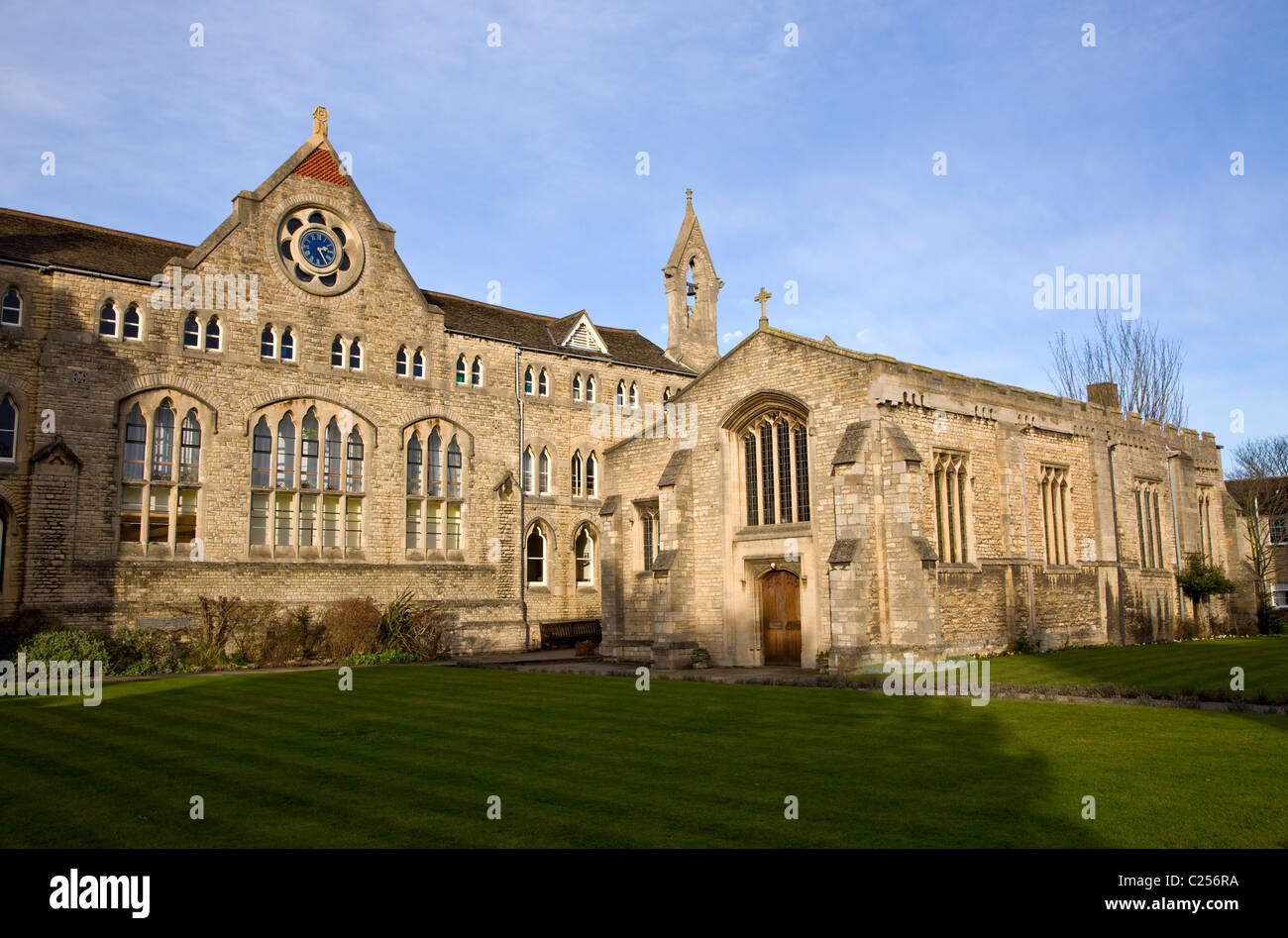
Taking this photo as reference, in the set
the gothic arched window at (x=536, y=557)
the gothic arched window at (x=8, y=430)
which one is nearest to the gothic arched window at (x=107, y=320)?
the gothic arched window at (x=8, y=430)

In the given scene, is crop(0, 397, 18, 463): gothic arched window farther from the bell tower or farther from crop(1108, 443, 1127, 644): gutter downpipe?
crop(1108, 443, 1127, 644): gutter downpipe

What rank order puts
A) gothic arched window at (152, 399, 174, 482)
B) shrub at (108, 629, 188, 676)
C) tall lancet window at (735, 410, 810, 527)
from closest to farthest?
tall lancet window at (735, 410, 810, 527) < shrub at (108, 629, 188, 676) < gothic arched window at (152, 399, 174, 482)

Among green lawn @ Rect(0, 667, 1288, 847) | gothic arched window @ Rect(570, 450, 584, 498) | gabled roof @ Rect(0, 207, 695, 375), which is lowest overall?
green lawn @ Rect(0, 667, 1288, 847)

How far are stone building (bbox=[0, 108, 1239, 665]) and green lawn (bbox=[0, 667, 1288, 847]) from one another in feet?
27.0

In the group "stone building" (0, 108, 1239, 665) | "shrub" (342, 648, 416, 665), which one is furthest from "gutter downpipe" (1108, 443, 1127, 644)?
"shrub" (342, 648, 416, 665)

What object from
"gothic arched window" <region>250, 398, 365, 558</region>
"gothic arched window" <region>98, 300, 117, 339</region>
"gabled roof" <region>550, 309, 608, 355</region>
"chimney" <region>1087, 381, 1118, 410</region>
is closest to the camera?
"gothic arched window" <region>98, 300, 117, 339</region>

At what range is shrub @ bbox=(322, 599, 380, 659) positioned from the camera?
92.8ft

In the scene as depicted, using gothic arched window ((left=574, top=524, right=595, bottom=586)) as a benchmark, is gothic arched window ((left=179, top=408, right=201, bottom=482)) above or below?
above

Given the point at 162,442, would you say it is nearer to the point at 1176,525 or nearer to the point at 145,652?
the point at 145,652

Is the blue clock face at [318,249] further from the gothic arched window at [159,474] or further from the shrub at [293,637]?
the shrub at [293,637]

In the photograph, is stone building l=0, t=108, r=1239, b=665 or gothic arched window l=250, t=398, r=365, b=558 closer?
stone building l=0, t=108, r=1239, b=665

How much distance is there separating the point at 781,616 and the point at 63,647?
17935 mm

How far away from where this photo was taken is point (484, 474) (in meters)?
34.8
